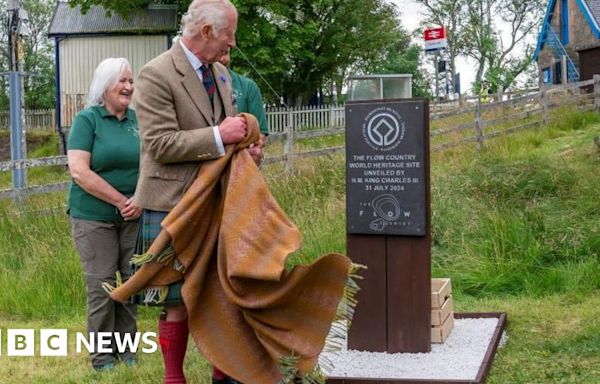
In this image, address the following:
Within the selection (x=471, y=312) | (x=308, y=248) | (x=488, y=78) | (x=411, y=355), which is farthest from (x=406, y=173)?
(x=488, y=78)

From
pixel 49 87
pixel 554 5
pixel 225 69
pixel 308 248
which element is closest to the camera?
pixel 225 69

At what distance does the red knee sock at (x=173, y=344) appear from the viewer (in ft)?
13.6

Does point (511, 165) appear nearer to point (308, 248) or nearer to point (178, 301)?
point (308, 248)

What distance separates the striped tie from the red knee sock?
103 centimetres

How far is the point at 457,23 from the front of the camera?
57.3m

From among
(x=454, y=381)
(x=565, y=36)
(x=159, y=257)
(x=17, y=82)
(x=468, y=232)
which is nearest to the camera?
(x=159, y=257)

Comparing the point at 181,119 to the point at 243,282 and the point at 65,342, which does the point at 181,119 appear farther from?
the point at 65,342

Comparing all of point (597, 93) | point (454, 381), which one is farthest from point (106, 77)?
point (597, 93)

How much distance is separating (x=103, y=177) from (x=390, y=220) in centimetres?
164

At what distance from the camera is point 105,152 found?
5.21 m

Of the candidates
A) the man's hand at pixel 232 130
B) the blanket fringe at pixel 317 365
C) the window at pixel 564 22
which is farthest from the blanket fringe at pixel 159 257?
the window at pixel 564 22

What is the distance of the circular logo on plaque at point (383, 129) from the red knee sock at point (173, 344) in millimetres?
1674

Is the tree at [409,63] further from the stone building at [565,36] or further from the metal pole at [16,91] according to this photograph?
the metal pole at [16,91]

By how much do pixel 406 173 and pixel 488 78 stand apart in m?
50.4
